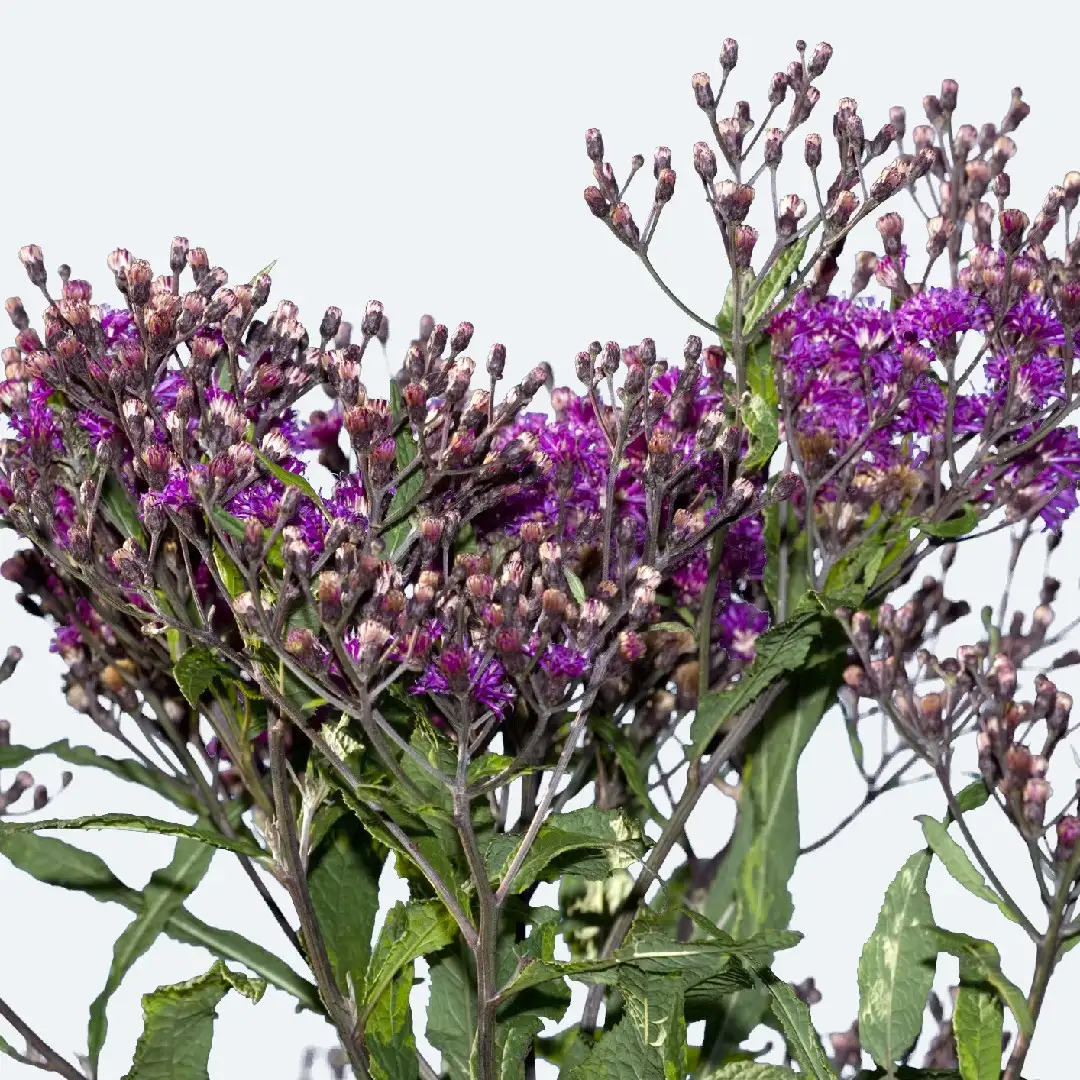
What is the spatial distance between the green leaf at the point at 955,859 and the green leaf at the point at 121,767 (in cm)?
74

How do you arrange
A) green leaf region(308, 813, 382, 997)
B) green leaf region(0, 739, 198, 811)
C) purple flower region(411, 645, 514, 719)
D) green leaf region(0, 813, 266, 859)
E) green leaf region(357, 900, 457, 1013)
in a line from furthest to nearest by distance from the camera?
1. green leaf region(0, 739, 198, 811)
2. green leaf region(308, 813, 382, 997)
3. green leaf region(357, 900, 457, 1013)
4. green leaf region(0, 813, 266, 859)
5. purple flower region(411, 645, 514, 719)

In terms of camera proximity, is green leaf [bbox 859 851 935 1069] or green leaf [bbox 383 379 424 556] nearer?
green leaf [bbox 383 379 424 556]

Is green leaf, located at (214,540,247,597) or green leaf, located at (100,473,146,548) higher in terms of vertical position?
green leaf, located at (100,473,146,548)

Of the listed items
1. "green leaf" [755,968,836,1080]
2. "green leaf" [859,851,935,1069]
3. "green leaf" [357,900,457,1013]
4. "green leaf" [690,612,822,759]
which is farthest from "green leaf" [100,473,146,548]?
"green leaf" [859,851,935,1069]

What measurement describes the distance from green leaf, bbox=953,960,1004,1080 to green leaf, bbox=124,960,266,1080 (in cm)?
64

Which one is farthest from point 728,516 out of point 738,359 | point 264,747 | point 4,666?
point 4,666

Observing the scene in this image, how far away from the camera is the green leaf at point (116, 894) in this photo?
174cm

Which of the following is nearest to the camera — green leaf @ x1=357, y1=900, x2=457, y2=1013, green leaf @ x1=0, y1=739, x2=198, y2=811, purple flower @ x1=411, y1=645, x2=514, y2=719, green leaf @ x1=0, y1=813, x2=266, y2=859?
purple flower @ x1=411, y1=645, x2=514, y2=719

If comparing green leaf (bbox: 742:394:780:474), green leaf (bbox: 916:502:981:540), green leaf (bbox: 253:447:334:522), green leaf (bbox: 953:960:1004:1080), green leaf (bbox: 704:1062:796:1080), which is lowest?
green leaf (bbox: 704:1062:796:1080)

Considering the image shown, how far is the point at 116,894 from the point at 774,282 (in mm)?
877

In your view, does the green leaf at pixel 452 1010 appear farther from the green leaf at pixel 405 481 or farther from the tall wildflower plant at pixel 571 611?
the green leaf at pixel 405 481

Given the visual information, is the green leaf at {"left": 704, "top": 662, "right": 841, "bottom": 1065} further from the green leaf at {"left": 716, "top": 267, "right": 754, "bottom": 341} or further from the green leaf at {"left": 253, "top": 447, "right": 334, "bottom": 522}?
the green leaf at {"left": 253, "top": 447, "right": 334, "bottom": 522}

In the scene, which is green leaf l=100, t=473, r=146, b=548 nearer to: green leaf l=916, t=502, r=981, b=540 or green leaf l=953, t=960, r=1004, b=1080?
green leaf l=916, t=502, r=981, b=540

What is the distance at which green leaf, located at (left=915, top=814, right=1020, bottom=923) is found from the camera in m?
1.60
